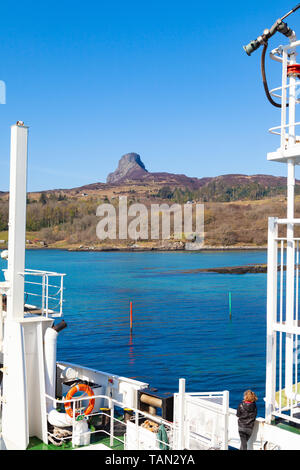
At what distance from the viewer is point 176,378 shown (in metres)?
24.7

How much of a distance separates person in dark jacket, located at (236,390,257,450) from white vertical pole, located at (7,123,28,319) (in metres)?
5.37

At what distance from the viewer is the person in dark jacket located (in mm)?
7879

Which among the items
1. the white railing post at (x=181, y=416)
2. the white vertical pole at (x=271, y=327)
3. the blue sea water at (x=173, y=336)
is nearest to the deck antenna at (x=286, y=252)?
the white vertical pole at (x=271, y=327)

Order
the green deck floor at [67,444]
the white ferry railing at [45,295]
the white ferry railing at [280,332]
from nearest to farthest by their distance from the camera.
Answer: the white ferry railing at [280,332] < the green deck floor at [67,444] < the white ferry railing at [45,295]

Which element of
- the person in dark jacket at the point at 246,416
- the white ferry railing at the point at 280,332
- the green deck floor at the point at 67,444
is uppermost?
the white ferry railing at the point at 280,332

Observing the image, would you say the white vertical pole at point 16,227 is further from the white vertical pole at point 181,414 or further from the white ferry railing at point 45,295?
the white vertical pole at point 181,414

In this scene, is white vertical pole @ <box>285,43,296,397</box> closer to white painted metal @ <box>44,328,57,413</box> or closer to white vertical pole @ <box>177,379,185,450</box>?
white vertical pole @ <box>177,379,185,450</box>

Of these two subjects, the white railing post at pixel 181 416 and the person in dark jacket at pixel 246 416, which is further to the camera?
the person in dark jacket at pixel 246 416

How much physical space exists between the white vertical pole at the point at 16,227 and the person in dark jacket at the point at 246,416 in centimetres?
537

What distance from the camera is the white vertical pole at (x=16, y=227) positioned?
10.7 meters

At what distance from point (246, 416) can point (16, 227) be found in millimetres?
6301

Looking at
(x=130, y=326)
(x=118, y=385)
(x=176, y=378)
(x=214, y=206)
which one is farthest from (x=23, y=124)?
(x=214, y=206)

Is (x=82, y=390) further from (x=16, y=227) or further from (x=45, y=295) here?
(x=16, y=227)

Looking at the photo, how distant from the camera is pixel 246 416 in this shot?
312 inches
